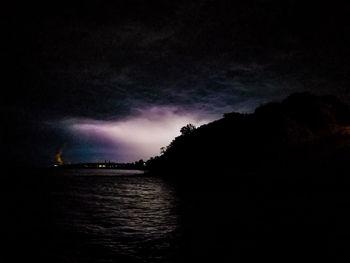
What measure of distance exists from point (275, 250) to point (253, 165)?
176ft

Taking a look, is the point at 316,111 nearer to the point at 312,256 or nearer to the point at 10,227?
the point at 312,256

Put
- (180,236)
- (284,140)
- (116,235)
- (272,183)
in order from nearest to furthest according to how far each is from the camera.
Answer: (180,236)
(116,235)
(272,183)
(284,140)

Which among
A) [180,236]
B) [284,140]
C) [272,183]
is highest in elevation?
[284,140]

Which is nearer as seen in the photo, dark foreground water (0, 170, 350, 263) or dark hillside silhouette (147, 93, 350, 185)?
dark foreground water (0, 170, 350, 263)

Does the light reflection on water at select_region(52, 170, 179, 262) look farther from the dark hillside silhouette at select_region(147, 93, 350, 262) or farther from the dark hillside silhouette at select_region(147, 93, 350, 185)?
the dark hillside silhouette at select_region(147, 93, 350, 185)

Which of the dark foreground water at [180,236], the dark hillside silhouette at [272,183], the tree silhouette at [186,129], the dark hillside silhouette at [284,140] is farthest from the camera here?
the tree silhouette at [186,129]

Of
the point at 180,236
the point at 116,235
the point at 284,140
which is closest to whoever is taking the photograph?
the point at 180,236

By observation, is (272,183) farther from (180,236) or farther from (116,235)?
(116,235)

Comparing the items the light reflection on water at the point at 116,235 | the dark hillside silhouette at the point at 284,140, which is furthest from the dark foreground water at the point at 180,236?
the dark hillside silhouette at the point at 284,140

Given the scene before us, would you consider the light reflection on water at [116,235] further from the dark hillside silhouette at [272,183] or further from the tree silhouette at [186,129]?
the tree silhouette at [186,129]

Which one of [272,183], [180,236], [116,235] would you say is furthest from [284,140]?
[116,235]

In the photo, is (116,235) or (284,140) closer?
(116,235)

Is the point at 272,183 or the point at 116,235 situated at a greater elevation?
the point at 116,235

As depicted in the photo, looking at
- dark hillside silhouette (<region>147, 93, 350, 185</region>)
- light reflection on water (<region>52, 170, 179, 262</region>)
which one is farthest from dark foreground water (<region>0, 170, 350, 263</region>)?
dark hillside silhouette (<region>147, 93, 350, 185</region>)
